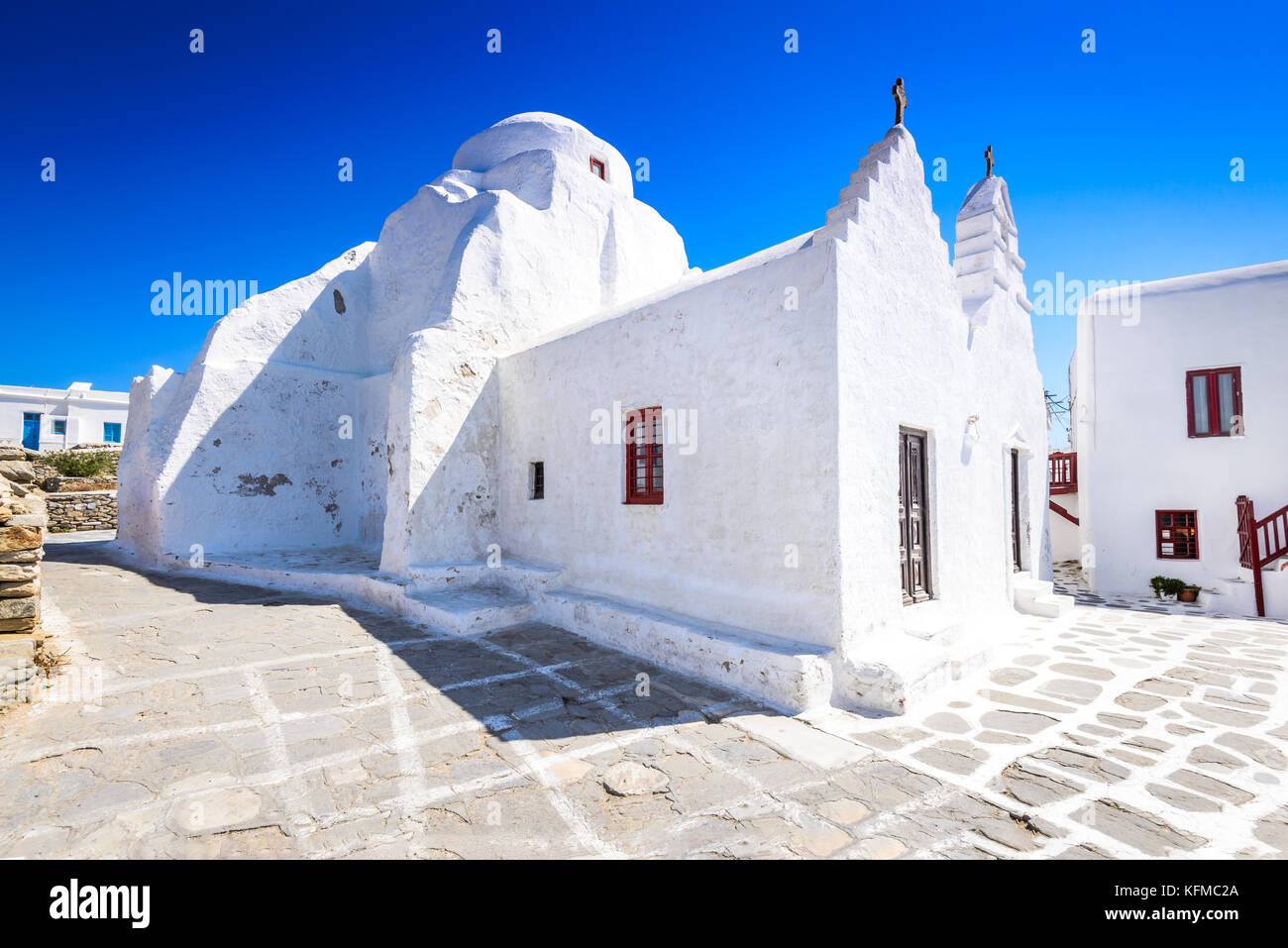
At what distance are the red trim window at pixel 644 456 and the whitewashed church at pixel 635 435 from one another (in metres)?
0.04

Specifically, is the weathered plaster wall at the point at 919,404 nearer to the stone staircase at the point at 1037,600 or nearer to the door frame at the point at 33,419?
the stone staircase at the point at 1037,600

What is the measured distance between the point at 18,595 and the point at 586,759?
436 cm

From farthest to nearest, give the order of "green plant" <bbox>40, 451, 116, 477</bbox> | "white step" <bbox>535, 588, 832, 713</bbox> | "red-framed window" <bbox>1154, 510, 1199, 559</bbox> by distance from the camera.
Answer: "green plant" <bbox>40, 451, 116, 477</bbox>, "red-framed window" <bbox>1154, 510, 1199, 559</bbox>, "white step" <bbox>535, 588, 832, 713</bbox>

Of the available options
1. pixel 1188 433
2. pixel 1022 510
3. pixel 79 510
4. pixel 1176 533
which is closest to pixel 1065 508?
pixel 1176 533

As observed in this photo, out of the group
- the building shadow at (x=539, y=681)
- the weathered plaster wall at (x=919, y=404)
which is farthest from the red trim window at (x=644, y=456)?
the weathered plaster wall at (x=919, y=404)

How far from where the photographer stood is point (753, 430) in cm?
515

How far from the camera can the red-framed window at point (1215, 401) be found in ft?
33.9

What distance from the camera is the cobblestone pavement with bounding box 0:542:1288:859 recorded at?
2734mm

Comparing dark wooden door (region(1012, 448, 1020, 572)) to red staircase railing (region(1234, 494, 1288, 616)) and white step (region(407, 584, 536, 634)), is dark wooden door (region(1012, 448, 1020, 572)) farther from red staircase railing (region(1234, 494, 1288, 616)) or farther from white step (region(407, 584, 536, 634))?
white step (region(407, 584, 536, 634))

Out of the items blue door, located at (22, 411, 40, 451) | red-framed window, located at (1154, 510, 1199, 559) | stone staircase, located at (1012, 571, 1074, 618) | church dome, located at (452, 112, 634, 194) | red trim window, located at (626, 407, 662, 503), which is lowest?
stone staircase, located at (1012, 571, 1074, 618)

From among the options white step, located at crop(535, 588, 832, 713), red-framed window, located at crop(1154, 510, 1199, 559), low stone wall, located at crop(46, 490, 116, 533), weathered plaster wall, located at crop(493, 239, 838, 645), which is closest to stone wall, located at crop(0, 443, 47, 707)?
white step, located at crop(535, 588, 832, 713)

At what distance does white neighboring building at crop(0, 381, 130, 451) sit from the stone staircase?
30132mm

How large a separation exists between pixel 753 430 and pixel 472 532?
4906mm
